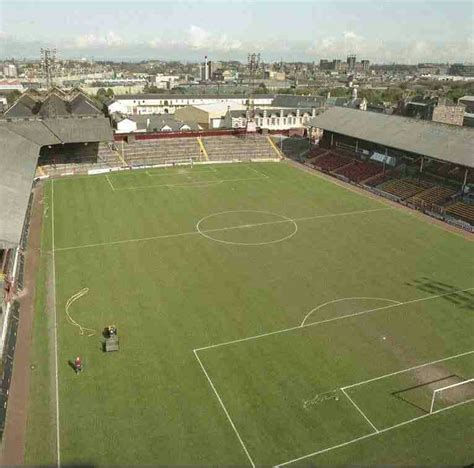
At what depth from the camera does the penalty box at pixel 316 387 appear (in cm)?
1765

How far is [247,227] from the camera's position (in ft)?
133

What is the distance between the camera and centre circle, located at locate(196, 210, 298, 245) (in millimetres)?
37781

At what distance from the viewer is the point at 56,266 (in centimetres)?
3241

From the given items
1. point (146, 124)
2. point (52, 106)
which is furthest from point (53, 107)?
point (146, 124)

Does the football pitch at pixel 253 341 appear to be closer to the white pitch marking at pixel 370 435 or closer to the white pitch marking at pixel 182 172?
the white pitch marking at pixel 370 435

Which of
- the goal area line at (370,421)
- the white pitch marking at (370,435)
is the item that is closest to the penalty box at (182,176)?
the goal area line at (370,421)

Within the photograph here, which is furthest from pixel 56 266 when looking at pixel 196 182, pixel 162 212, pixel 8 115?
pixel 8 115

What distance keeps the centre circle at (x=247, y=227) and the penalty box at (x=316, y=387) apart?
14.2 m

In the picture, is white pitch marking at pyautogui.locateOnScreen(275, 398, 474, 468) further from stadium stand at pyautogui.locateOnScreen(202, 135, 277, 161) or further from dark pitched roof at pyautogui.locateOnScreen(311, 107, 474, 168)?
stadium stand at pyautogui.locateOnScreen(202, 135, 277, 161)

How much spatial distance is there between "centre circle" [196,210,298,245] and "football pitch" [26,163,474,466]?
252mm

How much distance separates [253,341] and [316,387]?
14.7 ft

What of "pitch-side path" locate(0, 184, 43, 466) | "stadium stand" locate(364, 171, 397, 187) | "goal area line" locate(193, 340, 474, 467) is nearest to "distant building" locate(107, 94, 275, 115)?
"stadium stand" locate(364, 171, 397, 187)

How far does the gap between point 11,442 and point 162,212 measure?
29.5m

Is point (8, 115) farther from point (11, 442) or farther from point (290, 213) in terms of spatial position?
point (11, 442)
